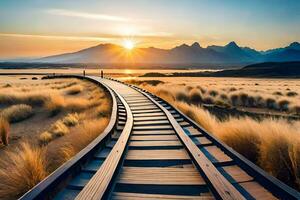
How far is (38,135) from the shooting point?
10.8 meters

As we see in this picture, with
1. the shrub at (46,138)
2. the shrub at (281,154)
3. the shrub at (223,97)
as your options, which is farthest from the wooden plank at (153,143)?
the shrub at (223,97)

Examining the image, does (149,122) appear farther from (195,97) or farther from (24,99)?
(24,99)

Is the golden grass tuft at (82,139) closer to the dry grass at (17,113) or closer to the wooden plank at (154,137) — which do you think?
the wooden plank at (154,137)

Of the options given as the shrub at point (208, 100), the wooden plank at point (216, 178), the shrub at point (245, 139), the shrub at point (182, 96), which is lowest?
the shrub at point (208, 100)

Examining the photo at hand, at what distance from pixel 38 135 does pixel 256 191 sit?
9146 millimetres

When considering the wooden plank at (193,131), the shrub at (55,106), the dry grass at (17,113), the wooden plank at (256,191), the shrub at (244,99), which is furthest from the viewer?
the shrub at (244,99)

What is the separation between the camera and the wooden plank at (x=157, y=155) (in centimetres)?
459

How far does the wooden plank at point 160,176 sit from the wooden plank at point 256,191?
0.49m

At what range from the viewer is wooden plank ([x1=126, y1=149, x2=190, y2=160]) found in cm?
459

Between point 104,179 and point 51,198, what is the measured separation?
0.61m

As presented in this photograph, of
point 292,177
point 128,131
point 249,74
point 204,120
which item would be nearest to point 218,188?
point 292,177

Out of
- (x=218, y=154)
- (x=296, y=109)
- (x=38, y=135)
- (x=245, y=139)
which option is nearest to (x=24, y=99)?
(x=38, y=135)

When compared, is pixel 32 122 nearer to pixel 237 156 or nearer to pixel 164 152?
pixel 164 152

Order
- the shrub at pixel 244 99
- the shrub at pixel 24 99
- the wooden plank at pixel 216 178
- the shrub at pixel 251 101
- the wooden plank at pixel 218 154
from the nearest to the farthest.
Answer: the wooden plank at pixel 216 178 → the wooden plank at pixel 218 154 → the shrub at pixel 24 99 → the shrub at pixel 251 101 → the shrub at pixel 244 99
